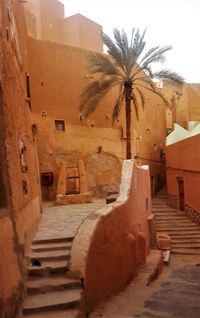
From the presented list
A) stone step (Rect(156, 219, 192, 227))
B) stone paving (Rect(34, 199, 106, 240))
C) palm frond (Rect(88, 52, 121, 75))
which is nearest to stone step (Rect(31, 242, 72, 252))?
stone paving (Rect(34, 199, 106, 240))

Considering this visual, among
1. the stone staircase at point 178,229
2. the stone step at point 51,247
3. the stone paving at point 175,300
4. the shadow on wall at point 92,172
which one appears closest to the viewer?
the stone paving at point 175,300

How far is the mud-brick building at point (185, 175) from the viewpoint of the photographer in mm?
15904

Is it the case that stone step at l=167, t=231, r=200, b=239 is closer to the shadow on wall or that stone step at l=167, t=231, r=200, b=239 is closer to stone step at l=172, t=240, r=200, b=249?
stone step at l=172, t=240, r=200, b=249

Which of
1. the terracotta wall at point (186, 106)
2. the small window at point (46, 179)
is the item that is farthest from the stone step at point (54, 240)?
the terracotta wall at point (186, 106)

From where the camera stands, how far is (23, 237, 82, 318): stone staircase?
4.66 m

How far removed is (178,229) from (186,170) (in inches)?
128

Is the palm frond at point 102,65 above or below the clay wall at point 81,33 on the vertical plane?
below

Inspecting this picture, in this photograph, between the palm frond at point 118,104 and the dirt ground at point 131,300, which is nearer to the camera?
the dirt ground at point 131,300

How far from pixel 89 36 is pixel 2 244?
2279 cm

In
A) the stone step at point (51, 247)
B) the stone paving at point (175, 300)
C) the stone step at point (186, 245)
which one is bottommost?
the stone step at point (186, 245)

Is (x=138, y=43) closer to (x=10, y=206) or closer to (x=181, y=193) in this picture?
(x=181, y=193)

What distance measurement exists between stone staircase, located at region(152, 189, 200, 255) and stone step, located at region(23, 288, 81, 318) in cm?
951

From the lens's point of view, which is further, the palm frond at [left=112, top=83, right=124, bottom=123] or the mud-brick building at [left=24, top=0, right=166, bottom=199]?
the palm frond at [left=112, top=83, right=124, bottom=123]

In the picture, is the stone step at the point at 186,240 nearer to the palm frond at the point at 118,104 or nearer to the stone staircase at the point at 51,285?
the palm frond at the point at 118,104
